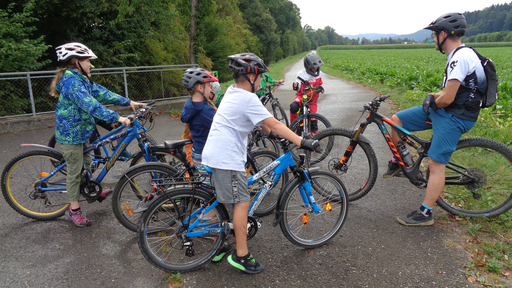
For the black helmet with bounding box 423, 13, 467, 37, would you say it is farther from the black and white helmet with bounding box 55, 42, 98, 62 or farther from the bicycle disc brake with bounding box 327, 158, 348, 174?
the black and white helmet with bounding box 55, 42, 98, 62

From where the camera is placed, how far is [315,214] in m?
3.55

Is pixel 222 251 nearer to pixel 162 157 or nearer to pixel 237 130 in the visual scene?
pixel 237 130

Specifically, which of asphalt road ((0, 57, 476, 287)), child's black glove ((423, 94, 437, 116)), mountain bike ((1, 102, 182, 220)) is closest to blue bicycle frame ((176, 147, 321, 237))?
asphalt road ((0, 57, 476, 287))

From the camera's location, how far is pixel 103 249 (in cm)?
353

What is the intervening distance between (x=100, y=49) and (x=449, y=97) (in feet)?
36.7

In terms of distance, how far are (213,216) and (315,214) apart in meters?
1.13

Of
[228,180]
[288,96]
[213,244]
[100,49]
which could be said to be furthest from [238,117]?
[288,96]

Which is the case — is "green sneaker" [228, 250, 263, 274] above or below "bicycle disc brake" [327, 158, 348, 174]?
below

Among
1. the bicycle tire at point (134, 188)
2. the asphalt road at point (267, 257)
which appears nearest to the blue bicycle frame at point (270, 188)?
the asphalt road at point (267, 257)

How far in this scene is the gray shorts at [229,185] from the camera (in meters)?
2.86

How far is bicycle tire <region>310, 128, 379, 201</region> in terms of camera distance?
4309mm

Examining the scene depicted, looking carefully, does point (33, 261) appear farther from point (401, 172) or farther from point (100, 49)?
point (100, 49)

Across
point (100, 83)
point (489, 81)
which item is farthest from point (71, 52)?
point (100, 83)

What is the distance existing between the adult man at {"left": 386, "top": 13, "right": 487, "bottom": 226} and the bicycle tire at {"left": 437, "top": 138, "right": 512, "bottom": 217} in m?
0.41
